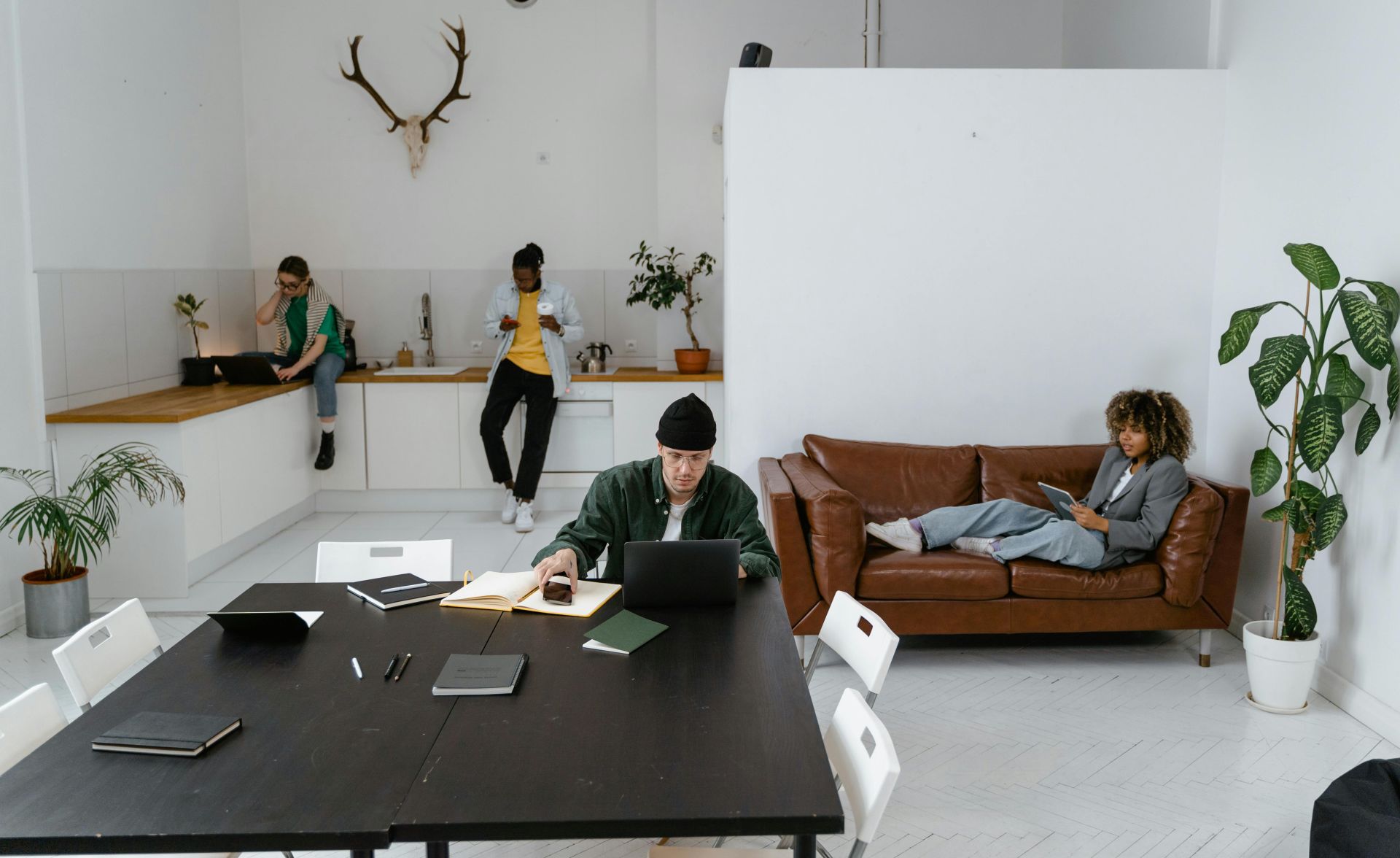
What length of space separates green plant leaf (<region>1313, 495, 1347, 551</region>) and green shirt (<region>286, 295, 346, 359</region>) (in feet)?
17.7

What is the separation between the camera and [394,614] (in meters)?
2.65

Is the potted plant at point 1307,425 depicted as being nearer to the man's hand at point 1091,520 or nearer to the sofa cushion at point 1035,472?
the man's hand at point 1091,520

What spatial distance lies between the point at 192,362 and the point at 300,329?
74 cm

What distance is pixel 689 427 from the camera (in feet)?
9.78

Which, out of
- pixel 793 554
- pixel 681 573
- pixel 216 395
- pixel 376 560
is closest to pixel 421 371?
pixel 216 395

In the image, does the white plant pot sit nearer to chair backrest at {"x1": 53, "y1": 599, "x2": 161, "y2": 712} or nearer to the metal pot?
chair backrest at {"x1": 53, "y1": 599, "x2": 161, "y2": 712}

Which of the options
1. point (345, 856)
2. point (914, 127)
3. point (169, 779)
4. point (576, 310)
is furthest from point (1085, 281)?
point (169, 779)

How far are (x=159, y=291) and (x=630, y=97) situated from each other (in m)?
3.17

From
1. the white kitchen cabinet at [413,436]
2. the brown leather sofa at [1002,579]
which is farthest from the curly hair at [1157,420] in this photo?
the white kitchen cabinet at [413,436]

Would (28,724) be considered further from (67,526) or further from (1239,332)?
(1239,332)

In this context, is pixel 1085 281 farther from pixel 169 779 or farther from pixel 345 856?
pixel 169 779

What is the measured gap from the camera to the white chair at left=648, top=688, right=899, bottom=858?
6.14 ft

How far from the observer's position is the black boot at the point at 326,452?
6.80 meters

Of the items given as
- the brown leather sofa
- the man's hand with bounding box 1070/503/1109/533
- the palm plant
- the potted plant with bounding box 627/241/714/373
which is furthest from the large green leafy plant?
the palm plant
